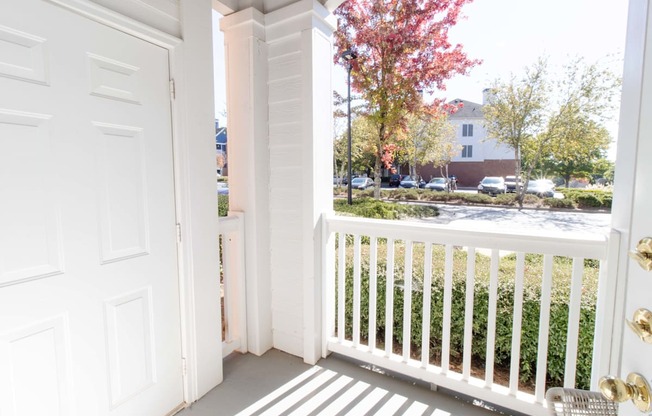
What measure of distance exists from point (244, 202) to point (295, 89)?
0.90 m

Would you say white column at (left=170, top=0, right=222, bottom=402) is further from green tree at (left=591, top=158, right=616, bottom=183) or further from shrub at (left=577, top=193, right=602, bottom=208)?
shrub at (left=577, top=193, right=602, bottom=208)

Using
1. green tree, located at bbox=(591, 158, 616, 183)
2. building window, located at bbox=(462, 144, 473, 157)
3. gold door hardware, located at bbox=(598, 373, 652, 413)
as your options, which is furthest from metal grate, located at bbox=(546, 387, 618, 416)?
building window, located at bbox=(462, 144, 473, 157)

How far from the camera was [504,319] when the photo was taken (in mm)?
1951

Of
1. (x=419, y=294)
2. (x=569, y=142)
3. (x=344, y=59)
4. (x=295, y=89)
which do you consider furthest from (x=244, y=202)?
(x=569, y=142)

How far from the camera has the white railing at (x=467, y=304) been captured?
1.49 m

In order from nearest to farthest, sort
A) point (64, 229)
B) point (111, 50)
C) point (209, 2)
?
point (64, 229)
point (111, 50)
point (209, 2)

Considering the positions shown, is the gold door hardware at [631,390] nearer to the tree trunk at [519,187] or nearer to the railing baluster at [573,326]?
the railing baluster at [573,326]

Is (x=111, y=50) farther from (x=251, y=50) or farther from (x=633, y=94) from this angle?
(x=633, y=94)

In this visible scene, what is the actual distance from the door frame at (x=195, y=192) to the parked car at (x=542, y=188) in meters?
5.23

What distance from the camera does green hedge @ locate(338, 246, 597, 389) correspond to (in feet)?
5.84

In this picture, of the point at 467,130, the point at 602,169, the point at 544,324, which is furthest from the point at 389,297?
the point at 467,130

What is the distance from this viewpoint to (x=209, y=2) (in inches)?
70.7

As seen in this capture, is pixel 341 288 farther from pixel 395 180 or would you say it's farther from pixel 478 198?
pixel 478 198

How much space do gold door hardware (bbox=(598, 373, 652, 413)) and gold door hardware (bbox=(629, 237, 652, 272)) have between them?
0.21 meters
